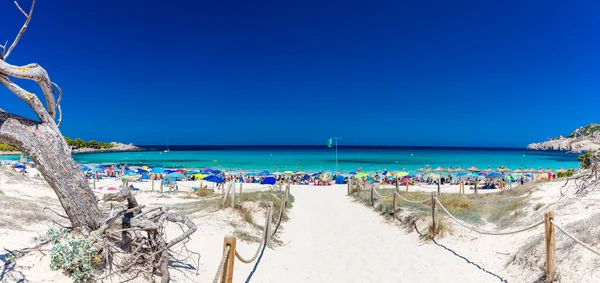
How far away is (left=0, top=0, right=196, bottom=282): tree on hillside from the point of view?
387 cm

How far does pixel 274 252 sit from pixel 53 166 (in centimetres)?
547

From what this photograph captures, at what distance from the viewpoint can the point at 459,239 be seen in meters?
8.73

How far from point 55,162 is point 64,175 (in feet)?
0.59

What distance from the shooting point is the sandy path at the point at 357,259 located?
265 inches

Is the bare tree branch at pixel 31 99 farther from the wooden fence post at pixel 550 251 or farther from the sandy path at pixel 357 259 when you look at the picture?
the wooden fence post at pixel 550 251

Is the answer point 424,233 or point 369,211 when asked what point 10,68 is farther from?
point 369,211

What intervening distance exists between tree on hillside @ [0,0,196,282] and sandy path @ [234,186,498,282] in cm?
207

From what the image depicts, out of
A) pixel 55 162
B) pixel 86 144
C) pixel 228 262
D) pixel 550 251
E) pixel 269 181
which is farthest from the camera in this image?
pixel 86 144

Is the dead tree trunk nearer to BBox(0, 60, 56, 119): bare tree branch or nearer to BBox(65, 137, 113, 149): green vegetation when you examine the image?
BBox(0, 60, 56, 119): bare tree branch

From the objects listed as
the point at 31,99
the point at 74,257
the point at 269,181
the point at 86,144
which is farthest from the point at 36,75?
the point at 86,144

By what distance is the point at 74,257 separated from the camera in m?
3.91

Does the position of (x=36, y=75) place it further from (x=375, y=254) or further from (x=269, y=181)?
(x=269, y=181)

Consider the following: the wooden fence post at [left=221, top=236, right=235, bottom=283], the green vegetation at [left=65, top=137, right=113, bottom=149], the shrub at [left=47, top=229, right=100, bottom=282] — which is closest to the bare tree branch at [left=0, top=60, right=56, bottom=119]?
the shrub at [left=47, top=229, right=100, bottom=282]

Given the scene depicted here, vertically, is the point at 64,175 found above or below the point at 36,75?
below
